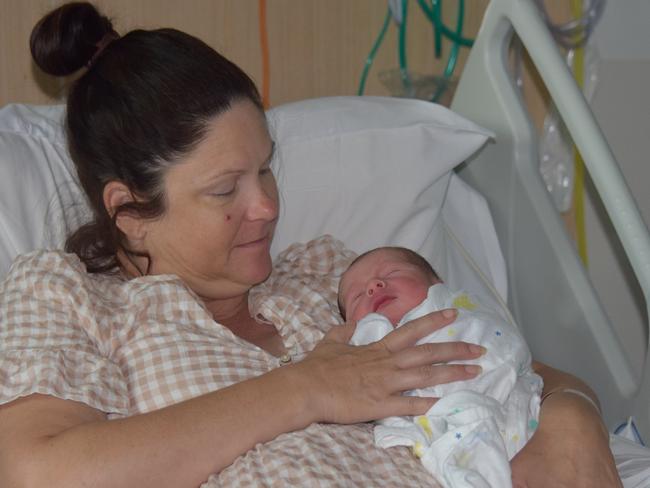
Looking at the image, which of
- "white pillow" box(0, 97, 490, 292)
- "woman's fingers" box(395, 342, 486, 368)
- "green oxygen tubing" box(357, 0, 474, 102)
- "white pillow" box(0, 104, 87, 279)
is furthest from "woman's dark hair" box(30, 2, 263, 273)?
"green oxygen tubing" box(357, 0, 474, 102)

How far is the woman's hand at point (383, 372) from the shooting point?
154cm

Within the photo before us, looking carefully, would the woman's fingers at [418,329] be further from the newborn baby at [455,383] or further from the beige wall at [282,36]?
the beige wall at [282,36]

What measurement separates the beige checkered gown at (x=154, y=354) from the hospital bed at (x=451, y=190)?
339 millimetres

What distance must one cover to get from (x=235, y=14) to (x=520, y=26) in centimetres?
86

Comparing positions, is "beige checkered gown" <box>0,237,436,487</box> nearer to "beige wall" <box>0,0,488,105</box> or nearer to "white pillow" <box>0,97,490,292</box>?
"white pillow" <box>0,97,490,292</box>

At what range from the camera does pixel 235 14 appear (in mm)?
2670

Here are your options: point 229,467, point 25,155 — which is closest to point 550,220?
point 229,467

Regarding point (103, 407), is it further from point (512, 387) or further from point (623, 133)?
point (623, 133)

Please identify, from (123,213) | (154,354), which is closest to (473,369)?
(154,354)

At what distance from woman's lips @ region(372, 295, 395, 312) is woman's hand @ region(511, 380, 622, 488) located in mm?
317

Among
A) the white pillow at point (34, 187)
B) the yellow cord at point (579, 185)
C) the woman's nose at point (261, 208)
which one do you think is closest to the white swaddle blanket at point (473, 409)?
the woman's nose at point (261, 208)

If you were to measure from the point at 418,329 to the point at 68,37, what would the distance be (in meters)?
0.86

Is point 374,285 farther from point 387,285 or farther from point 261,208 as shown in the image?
point 261,208

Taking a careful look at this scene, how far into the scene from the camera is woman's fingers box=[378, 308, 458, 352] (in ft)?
5.28
